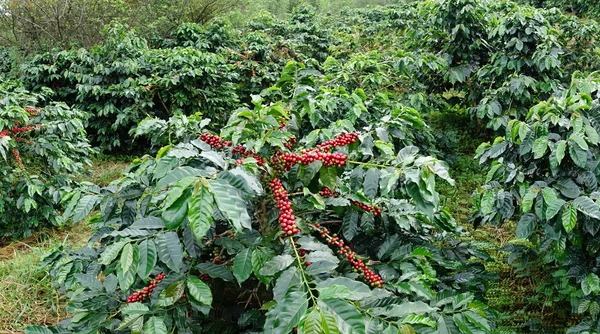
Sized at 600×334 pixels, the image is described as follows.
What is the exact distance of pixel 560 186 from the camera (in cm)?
191

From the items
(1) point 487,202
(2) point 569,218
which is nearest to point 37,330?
(1) point 487,202

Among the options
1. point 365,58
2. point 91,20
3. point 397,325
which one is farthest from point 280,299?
point 91,20

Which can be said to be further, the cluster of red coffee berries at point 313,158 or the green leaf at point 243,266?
the cluster of red coffee berries at point 313,158

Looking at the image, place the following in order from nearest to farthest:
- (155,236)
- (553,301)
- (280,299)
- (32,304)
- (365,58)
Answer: (280,299), (155,236), (553,301), (32,304), (365,58)

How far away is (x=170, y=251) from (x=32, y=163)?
3.06 meters

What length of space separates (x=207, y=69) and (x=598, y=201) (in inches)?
172

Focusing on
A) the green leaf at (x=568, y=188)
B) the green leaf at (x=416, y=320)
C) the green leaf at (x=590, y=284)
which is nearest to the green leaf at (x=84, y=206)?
the green leaf at (x=416, y=320)

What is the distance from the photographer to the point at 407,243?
5.54ft

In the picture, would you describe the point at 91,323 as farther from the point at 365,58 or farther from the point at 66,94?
the point at 66,94

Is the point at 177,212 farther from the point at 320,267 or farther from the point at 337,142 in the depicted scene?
the point at 337,142

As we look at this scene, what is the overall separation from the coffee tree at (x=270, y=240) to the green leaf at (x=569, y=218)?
0.43 meters

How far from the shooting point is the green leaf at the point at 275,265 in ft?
3.73

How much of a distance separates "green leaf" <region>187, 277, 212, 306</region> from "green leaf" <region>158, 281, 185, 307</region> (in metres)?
0.03

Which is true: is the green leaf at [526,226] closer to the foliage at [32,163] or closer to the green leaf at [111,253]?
the green leaf at [111,253]
